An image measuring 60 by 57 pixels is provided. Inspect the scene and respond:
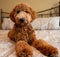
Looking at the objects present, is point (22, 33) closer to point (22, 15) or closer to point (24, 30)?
point (24, 30)

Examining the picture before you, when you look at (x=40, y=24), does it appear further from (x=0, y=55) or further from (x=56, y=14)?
(x=0, y=55)

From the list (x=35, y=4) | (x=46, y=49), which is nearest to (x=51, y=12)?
(x=35, y=4)

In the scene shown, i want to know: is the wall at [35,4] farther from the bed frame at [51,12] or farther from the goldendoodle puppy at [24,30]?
the goldendoodle puppy at [24,30]

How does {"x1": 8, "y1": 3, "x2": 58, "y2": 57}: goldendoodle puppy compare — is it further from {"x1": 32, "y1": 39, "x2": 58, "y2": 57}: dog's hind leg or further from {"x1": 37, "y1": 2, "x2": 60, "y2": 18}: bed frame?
{"x1": 37, "y1": 2, "x2": 60, "y2": 18}: bed frame

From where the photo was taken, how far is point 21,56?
44.1 inches

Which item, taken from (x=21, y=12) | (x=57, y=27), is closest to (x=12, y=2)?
(x=57, y=27)

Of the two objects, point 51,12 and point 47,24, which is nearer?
point 47,24

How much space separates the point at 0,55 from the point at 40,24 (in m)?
1.59

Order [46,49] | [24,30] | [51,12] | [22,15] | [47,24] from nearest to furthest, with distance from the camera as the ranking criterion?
[46,49] < [22,15] < [24,30] < [47,24] < [51,12]

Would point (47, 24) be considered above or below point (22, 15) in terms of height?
below

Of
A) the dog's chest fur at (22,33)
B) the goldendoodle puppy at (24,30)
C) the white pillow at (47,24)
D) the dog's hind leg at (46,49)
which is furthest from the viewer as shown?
the white pillow at (47,24)

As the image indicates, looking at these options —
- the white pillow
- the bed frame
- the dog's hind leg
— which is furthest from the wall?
the dog's hind leg

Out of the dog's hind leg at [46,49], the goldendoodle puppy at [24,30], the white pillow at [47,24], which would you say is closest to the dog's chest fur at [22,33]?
the goldendoodle puppy at [24,30]

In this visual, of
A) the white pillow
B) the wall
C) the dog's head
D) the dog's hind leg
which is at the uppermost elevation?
the wall
